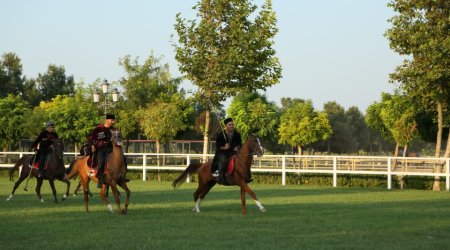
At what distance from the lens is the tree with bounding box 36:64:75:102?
10200 cm

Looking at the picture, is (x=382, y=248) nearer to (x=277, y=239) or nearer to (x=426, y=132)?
(x=277, y=239)

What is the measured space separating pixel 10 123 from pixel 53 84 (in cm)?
4161

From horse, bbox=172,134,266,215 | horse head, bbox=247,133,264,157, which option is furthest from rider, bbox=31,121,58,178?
horse head, bbox=247,133,264,157

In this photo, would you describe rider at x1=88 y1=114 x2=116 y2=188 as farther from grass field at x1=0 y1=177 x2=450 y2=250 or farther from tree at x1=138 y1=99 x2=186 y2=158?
tree at x1=138 y1=99 x2=186 y2=158

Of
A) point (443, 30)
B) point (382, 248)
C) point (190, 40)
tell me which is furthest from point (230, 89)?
point (382, 248)

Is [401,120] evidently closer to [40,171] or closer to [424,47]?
[424,47]

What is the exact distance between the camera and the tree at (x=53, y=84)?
102000 millimetres

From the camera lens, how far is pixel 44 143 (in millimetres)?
23109

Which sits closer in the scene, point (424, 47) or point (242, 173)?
point (242, 173)

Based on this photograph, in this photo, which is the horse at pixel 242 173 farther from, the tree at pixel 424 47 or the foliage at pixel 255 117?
the foliage at pixel 255 117

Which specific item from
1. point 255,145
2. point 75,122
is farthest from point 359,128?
point 255,145

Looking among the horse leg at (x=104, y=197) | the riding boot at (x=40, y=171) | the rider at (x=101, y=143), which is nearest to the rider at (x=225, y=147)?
the rider at (x=101, y=143)

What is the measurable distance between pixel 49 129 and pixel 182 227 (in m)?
8.47

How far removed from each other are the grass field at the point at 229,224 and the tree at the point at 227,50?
15.1 m
